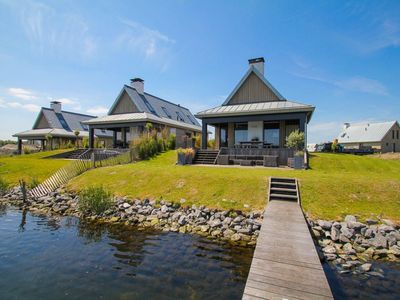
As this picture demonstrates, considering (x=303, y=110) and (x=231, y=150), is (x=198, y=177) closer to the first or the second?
(x=231, y=150)

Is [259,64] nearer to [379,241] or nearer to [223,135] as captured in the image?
[223,135]

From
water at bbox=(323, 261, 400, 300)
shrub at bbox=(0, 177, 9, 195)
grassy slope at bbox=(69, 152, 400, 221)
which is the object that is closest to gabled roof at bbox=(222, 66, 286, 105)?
grassy slope at bbox=(69, 152, 400, 221)

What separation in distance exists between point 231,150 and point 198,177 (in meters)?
6.48

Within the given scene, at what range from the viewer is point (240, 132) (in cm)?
2186

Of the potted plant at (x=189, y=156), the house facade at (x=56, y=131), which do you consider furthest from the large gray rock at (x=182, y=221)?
the house facade at (x=56, y=131)

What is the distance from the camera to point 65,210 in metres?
11.0

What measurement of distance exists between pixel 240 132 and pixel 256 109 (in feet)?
12.9

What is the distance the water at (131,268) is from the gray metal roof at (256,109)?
505 inches

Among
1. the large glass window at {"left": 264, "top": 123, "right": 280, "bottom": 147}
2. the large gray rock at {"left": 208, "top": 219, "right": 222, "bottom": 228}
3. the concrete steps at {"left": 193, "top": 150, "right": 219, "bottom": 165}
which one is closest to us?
the large gray rock at {"left": 208, "top": 219, "right": 222, "bottom": 228}

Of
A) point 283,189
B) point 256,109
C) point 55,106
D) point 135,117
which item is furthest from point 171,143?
point 55,106

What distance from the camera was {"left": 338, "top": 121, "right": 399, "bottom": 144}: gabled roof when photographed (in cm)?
4025

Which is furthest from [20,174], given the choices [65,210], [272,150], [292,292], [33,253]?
[292,292]

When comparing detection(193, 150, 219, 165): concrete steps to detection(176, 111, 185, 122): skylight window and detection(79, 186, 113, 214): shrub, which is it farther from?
detection(176, 111, 185, 122): skylight window

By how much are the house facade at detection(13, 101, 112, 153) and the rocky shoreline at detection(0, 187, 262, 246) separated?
70.8 feet
